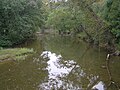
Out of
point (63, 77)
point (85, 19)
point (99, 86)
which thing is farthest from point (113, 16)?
point (99, 86)

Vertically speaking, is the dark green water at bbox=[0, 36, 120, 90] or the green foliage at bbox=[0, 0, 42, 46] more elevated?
the green foliage at bbox=[0, 0, 42, 46]

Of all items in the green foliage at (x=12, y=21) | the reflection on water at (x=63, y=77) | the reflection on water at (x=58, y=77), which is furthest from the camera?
the green foliage at (x=12, y=21)

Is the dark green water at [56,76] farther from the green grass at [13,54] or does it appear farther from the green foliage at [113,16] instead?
the green foliage at [113,16]

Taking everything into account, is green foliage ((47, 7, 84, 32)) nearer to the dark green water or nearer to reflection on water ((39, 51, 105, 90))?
the dark green water

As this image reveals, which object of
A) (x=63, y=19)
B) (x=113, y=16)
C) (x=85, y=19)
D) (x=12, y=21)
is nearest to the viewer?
(x=113, y=16)

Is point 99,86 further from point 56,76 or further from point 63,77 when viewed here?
point 56,76

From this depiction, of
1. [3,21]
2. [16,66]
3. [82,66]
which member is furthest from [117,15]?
[3,21]

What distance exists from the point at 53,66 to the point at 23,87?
7.62m

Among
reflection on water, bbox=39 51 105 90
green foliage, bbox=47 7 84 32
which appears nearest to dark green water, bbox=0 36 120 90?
reflection on water, bbox=39 51 105 90

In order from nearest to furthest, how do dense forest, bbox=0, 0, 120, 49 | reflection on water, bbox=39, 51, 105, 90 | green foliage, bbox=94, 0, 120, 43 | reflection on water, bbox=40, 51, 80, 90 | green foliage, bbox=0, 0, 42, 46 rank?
1. reflection on water, bbox=39, 51, 105, 90
2. reflection on water, bbox=40, 51, 80, 90
3. green foliage, bbox=94, 0, 120, 43
4. dense forest, bbox=0, 0, 120, 49
5. green foliage, bbox=0, 0, 42, 46

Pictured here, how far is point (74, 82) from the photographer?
17578 millimetres

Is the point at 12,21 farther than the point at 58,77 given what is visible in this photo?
Yes

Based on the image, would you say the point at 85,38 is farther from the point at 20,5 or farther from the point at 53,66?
the point at 53,66

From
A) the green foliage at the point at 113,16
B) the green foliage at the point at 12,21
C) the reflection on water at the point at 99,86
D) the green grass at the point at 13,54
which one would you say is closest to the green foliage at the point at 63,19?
the green foliage at the point at 12,21
